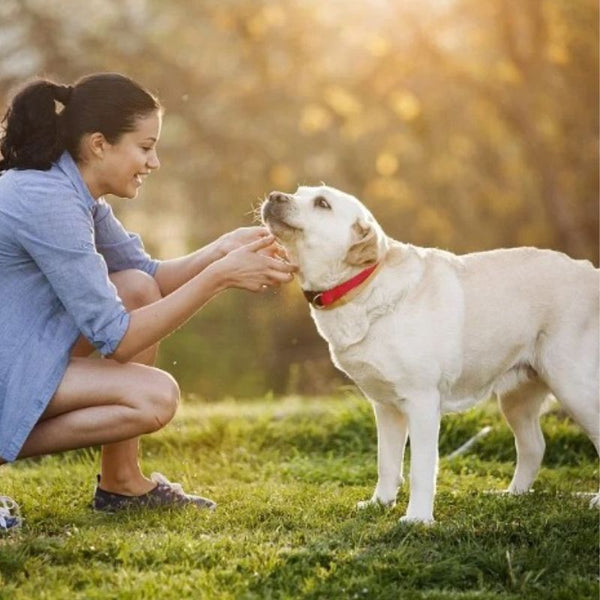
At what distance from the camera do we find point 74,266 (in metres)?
3.59

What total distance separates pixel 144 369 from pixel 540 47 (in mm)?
9178

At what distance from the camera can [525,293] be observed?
4066 millimetres

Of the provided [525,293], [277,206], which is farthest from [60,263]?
[525,293]

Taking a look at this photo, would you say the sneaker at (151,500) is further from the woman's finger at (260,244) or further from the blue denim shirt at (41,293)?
the woman's finger at (260,244)

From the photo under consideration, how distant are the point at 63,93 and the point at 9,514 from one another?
1557 millimetres

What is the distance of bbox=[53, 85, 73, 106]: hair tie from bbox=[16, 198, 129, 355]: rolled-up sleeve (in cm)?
42

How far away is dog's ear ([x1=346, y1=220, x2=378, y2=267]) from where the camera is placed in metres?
3.76

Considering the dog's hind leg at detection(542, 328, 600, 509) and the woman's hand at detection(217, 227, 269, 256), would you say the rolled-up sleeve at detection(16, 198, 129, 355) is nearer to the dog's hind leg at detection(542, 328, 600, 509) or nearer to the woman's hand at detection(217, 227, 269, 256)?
the woman's hand at detection(217, 227, 269, 256)

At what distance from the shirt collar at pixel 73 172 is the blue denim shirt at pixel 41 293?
0.8 inches

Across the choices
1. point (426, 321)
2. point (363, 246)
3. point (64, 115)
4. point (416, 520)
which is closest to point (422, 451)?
point (416, 520)

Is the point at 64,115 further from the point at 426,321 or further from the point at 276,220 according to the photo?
the point at 426,321

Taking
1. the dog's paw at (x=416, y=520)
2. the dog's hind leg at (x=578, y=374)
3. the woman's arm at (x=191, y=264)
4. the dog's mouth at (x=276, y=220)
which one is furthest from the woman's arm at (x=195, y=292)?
the dog's hind leg at (x=578, y=374)

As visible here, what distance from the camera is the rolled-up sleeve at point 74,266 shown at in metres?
3.59

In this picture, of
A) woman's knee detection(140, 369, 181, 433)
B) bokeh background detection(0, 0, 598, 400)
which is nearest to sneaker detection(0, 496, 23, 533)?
woman's knee detection(140, 369, 181, 433)
